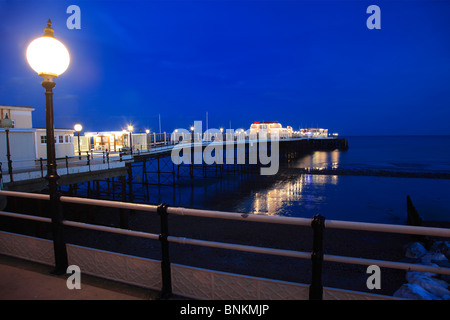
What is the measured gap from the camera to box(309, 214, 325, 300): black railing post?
89.3 inches

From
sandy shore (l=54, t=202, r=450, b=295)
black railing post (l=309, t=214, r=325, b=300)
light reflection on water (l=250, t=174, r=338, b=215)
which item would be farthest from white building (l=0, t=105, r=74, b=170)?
black railing post (l=309, t=214, r=325, b=300)

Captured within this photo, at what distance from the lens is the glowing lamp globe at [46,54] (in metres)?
3.32

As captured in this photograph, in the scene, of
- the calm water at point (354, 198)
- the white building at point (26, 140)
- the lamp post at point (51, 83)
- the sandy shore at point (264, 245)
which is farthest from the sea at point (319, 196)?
the lamp post at point (51, 83)

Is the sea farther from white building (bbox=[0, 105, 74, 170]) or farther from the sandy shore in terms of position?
white building (bbox=[0, 105, 74, 170])

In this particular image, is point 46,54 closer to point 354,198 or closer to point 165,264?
point 165,264

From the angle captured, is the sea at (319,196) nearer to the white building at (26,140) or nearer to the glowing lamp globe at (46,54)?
the white building at (26,140)

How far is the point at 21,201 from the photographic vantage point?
13.9 m

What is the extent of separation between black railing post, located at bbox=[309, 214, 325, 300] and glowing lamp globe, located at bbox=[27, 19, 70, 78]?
3.57 m

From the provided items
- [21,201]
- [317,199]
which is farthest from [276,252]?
[317,199]

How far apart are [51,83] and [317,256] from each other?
3.69 metres

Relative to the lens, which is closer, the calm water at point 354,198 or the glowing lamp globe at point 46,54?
the glowing lamp globe at point 46,54

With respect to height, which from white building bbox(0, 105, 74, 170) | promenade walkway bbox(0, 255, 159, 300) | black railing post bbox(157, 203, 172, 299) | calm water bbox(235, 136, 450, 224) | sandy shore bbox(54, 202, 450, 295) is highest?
white building bbox(0, 105, 74, 170)

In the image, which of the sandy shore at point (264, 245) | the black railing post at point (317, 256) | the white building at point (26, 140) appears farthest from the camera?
the white building at point (26, 140)
